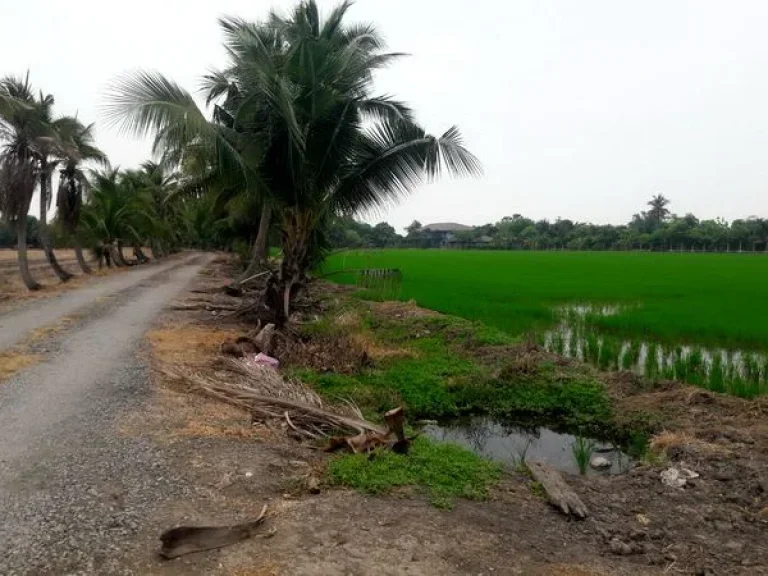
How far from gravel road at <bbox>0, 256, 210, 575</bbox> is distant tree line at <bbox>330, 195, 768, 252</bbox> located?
1871 inches

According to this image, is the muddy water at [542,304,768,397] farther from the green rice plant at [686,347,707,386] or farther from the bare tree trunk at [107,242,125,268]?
the bare tree trunk at [107,242,125,268]

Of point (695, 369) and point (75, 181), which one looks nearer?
point (695, 369)

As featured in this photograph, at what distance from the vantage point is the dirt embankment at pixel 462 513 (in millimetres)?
3275

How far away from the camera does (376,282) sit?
65.9ft

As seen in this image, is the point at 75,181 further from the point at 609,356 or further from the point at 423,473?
the point at 423,473

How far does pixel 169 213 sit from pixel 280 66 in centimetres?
2963

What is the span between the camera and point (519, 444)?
6609mm

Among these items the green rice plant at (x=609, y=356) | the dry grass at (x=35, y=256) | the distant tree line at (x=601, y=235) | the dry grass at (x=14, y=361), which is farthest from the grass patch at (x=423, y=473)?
the distant tree line at (x=601, y=235)

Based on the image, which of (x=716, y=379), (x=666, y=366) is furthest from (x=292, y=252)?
(x=716, y=379)

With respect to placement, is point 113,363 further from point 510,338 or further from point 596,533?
point 510,338

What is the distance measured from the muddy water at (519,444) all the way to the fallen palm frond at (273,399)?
1.43 meters

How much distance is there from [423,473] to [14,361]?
5092mm

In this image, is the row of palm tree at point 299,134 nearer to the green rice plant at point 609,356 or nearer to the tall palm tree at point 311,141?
the tall palm tree at point 311,141

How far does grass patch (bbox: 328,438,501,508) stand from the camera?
166 inches
